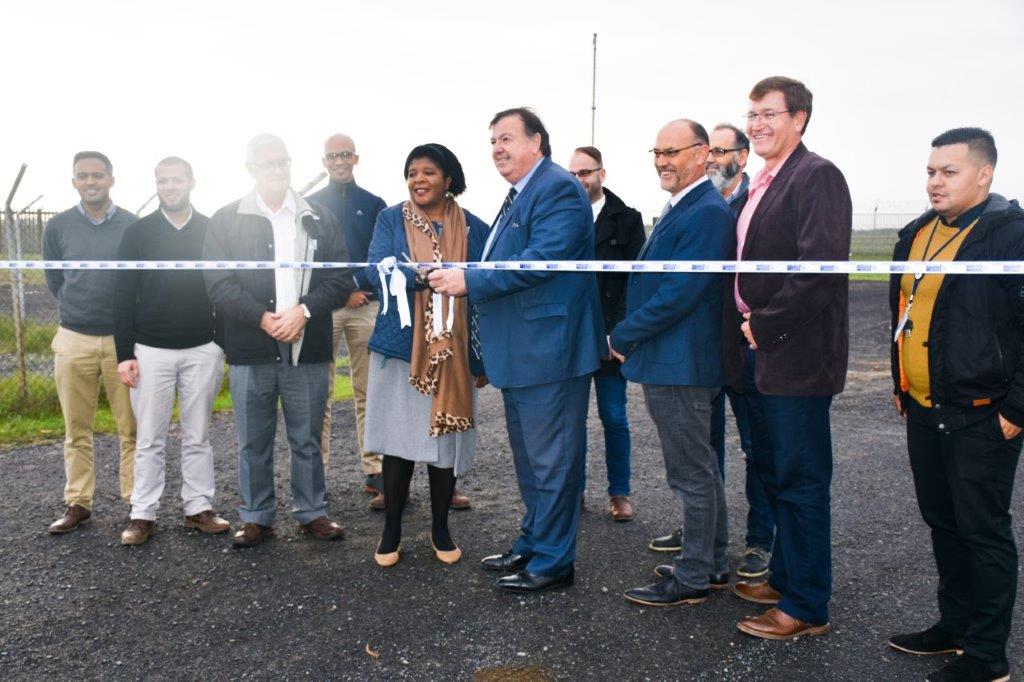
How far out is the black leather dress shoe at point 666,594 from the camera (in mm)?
3793

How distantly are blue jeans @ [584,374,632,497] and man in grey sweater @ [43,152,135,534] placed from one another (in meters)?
3.12

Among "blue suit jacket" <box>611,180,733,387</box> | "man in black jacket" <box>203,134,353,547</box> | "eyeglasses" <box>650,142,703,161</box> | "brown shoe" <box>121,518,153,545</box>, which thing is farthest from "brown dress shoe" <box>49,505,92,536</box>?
"eyeglasses" <box>650,142,703,161</box>

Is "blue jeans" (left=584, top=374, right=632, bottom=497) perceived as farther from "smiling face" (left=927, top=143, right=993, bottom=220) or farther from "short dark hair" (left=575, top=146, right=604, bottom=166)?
"smiling face" (left=927, top=143, right=993, bottom=220)

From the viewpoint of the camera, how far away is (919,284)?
3.27m

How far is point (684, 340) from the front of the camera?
12.0 feet

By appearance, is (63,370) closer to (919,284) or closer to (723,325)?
(723,325)

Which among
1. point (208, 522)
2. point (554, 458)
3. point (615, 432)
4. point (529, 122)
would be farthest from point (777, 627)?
point (208, 522)

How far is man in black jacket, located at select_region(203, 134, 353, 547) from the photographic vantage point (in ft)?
14.9

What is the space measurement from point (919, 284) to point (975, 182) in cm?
45

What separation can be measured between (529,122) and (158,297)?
2.47m

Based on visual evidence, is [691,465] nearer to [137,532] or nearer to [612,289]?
[612,289]

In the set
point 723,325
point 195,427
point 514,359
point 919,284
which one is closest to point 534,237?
point 514,359

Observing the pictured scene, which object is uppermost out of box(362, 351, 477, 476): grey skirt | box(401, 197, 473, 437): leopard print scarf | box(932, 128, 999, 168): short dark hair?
box(932, 128, 999, 168): short dark hair

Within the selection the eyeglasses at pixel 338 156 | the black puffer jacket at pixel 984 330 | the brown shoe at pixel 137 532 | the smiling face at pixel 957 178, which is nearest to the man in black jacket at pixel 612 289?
the eyeglasses at pixel 338 156
